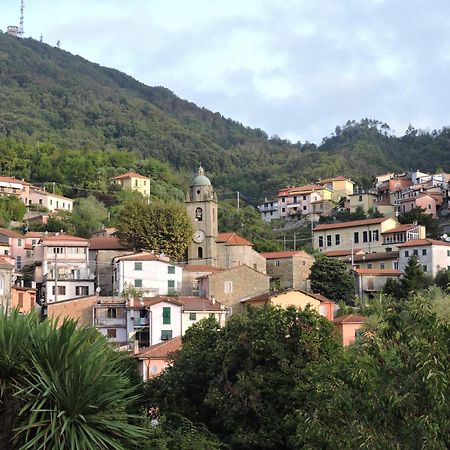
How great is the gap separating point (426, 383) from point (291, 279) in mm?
57715

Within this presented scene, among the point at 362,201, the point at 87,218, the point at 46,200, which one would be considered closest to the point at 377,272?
the point at 87,218

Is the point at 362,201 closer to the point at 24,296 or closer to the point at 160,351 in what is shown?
the point at 24,296

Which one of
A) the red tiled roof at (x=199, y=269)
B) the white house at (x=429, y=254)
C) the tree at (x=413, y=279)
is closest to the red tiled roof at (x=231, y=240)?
the red tiled roof at (x=199, y=269)

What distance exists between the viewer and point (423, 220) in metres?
98.2

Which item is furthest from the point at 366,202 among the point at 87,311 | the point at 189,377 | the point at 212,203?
the point at 189,377

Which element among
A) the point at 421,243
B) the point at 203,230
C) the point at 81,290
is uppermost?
the point at 203,230

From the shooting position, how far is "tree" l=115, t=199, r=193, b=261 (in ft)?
246

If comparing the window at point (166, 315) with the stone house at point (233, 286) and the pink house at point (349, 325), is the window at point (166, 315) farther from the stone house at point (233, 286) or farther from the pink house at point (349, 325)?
the pink house at point (349, 325)

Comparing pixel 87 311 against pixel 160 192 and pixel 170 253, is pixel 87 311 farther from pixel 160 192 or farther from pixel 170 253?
pixel 160 192

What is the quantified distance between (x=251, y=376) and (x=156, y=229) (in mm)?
48110

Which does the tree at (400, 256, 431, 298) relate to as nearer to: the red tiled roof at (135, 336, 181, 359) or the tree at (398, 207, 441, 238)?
the tree at (398, 207, 441, 238)

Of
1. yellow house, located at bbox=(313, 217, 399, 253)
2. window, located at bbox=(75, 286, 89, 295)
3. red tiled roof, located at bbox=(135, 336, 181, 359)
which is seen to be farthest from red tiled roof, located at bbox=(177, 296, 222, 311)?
yellow house, located at bbox=(313, 217, 399, 253)

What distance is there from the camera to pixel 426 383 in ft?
54.8

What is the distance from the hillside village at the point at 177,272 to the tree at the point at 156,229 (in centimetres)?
114
